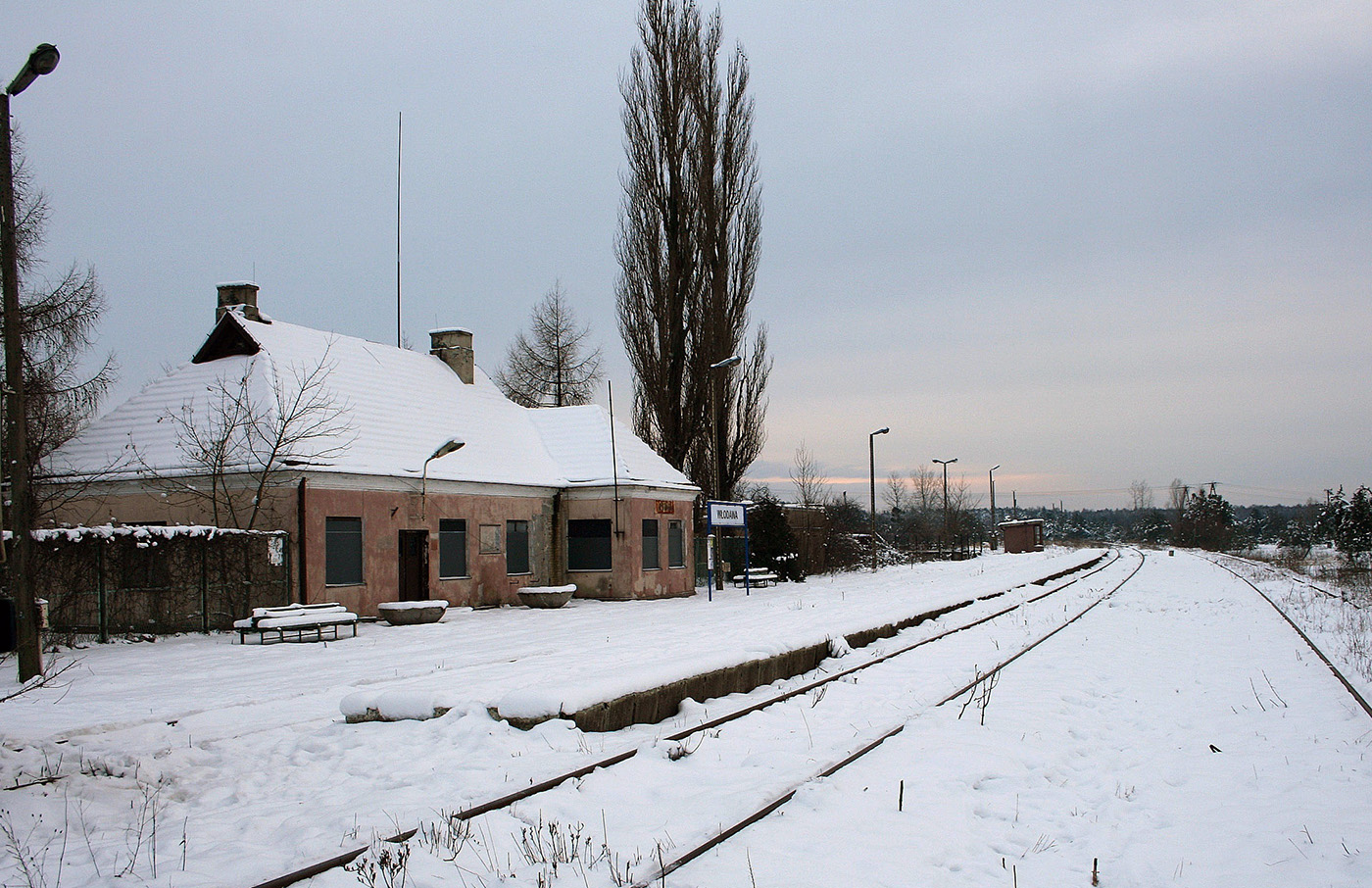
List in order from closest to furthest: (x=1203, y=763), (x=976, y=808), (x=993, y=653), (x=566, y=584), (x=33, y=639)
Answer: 1. (x=976, y=808)
2. (x=1203, y=763)
3. (x=33, y=639)
4. (x=993, y=653)
5. (x=566, y=584)

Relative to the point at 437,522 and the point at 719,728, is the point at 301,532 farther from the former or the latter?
the point at 719,728

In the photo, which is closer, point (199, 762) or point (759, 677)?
point (199, 762)

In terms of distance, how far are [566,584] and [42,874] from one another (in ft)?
70.6

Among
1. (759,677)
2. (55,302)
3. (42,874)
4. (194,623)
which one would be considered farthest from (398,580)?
(42,874)

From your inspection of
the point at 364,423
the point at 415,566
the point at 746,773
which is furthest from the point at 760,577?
the point at 746,773

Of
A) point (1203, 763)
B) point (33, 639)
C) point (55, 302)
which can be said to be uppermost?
point (55, 302)

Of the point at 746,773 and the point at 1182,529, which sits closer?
the point at 746,773

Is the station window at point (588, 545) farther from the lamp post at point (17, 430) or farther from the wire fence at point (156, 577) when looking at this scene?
the lamp post at point (17, 430)

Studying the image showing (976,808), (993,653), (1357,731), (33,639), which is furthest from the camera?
(993,653)

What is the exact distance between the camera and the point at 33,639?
11344 millimetres

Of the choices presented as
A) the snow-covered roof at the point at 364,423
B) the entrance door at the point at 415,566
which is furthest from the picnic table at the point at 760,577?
the entrance door at the point at 415,566

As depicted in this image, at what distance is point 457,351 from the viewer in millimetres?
28969

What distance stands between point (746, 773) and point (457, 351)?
23.2m

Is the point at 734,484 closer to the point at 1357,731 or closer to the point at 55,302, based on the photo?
the point at 55,302
